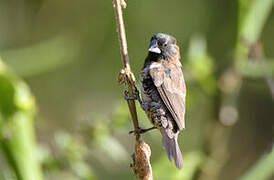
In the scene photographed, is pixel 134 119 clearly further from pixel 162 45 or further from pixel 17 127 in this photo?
pixel 162 45

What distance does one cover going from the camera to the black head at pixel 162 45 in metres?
3.60

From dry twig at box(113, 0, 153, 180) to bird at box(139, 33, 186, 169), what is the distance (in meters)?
0.44

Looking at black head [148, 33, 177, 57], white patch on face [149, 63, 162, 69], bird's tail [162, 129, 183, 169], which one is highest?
black head [148, 33, 177, 57]

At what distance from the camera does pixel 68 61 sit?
601cm

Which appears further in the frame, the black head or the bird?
the black head

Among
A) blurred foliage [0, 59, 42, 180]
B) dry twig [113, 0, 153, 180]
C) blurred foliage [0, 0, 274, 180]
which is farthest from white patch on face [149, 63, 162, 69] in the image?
blurred foliage [0, 59, 42, 180]

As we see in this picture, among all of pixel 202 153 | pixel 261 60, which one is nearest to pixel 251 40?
pixel 261 60

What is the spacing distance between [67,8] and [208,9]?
1.72 m

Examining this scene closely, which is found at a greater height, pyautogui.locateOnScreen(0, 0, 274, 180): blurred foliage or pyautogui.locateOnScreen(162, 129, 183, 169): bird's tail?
pyautogui.locateOnScreen(162, 129, 183, 169): bird's tail

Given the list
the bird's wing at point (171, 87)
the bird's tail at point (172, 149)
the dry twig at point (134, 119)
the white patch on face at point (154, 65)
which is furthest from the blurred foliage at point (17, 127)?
the white patch on face at point (154, 65)

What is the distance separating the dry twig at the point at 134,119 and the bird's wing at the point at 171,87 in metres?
0.50

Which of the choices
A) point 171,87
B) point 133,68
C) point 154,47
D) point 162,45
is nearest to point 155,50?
point 154,47

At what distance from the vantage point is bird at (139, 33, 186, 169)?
317 cm

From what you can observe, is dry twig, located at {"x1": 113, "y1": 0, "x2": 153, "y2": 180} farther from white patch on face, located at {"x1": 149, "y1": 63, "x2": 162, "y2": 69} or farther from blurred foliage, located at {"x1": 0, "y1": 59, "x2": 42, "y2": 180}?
white patch on face, located at {"x1": 149, "y1": 63, "x2": 162, "y2": 69}
